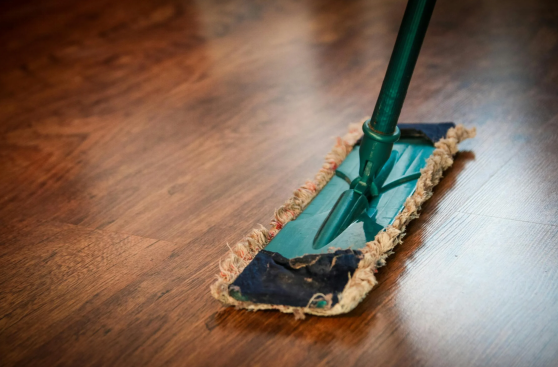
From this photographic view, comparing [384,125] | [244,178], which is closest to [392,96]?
[384,125]

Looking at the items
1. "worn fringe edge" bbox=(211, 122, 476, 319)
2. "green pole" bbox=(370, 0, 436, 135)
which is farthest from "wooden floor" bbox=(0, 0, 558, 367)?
"green pole" bbox=(370, 0, 436, 135)

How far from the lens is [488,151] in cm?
104

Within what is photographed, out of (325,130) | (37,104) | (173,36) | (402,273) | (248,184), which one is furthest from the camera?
(173,36)

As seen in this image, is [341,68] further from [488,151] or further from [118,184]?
[118,184]

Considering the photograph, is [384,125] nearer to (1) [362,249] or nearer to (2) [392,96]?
(2) [392,96]

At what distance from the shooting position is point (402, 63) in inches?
33.0

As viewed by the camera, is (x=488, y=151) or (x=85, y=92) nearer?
(x=488, y=151)

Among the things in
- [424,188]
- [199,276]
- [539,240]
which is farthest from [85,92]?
[539,240]

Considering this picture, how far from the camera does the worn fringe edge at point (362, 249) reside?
0.72 m

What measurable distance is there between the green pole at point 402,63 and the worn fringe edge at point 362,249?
4.9 inches

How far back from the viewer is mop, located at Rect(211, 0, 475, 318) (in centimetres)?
73

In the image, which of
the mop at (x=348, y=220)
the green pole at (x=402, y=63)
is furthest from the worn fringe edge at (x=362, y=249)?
the green pole at (x=402, y=63)

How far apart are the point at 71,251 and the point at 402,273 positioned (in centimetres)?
51

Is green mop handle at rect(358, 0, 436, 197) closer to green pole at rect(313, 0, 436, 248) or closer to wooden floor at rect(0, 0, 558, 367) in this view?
green pole at rect(313, 0, 436, 248)
